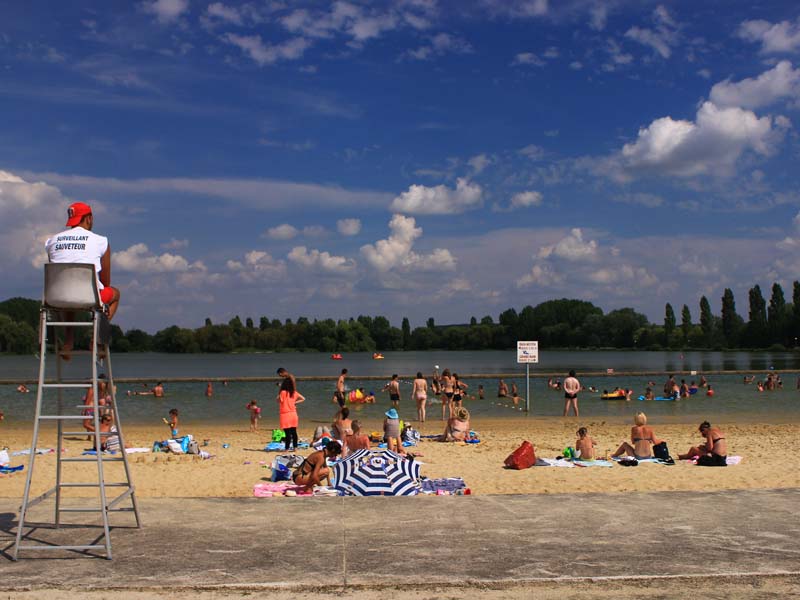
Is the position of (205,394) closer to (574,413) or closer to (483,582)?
(574,413)

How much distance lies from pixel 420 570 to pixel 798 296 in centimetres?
13369

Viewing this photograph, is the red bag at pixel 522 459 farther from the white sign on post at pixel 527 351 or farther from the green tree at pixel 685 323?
the green tree at pixel 685 323

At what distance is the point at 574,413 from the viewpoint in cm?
2597

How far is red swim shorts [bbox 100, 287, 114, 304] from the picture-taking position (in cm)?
456

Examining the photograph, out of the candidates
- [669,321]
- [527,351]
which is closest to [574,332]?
[669,321]

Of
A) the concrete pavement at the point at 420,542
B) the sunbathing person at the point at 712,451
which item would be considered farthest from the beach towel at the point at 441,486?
the sunbathing person at the point at 712,451

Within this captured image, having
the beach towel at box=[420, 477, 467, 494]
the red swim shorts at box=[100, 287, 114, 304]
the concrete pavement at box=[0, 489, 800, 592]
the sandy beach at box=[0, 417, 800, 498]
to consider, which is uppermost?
the red swim shorts at box=[100, 287, 114, 304]

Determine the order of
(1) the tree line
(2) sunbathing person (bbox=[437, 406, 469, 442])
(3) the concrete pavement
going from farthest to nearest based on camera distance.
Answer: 1. (1) the tree line
2. (2) sunbathing person (bbox=[437, 406, 469, 442])
3. (3) the concrete pavement

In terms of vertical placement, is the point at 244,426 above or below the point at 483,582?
below

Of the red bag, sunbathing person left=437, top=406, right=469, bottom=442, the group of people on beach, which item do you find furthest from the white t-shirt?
sunbathing person left=437, top=406, right=469, bottom=442

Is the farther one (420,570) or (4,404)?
(4,404)

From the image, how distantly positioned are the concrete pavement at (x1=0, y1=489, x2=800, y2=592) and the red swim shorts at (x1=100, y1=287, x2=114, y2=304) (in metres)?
1.52

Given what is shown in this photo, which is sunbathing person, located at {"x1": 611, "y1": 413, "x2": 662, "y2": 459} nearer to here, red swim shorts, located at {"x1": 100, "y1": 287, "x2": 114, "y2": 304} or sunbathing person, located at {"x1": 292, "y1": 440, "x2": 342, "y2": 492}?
sunbathing person, located at {"x1": 292, "y1": 440, "x2": 342, "y2": 492}

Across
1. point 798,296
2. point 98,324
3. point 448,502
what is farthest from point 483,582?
point 798,296
